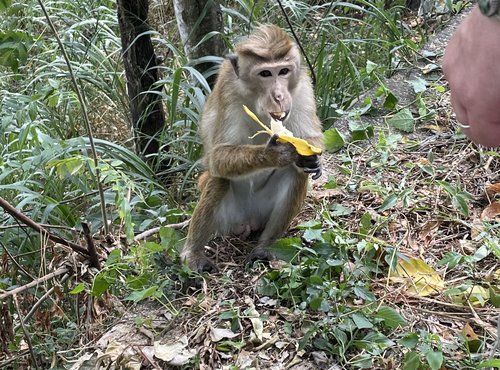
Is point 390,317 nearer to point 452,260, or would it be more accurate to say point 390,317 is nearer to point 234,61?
point 452,260

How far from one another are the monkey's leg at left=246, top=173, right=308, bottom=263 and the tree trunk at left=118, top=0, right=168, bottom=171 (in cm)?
147

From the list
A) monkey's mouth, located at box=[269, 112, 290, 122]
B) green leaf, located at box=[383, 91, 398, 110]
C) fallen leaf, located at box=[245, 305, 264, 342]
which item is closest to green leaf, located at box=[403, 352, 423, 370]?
fallen leaf, located at box=[245, 305, 264, 342]

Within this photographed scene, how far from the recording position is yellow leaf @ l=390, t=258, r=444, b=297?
3.70 m

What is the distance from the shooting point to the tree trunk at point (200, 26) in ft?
17.9

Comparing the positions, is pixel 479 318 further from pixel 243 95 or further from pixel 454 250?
pixel 243 95

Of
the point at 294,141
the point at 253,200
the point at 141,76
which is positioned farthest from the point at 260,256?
the point at 141,76

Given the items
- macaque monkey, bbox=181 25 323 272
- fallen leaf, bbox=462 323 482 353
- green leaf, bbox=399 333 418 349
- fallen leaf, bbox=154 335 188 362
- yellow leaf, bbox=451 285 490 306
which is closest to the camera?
green leaf, bbox=399 333 418 349

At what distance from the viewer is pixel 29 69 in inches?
285

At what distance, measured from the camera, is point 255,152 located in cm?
403

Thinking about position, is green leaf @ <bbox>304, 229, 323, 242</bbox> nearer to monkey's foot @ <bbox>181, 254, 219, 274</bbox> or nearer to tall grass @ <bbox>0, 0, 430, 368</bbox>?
monkey's foot @ <bbox>181, 254, 219, 274</bbox>

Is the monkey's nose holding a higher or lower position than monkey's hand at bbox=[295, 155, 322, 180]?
higher

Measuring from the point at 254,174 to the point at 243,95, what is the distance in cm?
48

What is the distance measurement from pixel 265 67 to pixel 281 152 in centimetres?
56

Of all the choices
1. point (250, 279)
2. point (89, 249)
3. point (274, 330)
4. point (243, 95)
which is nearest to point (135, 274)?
point (89, 249)
